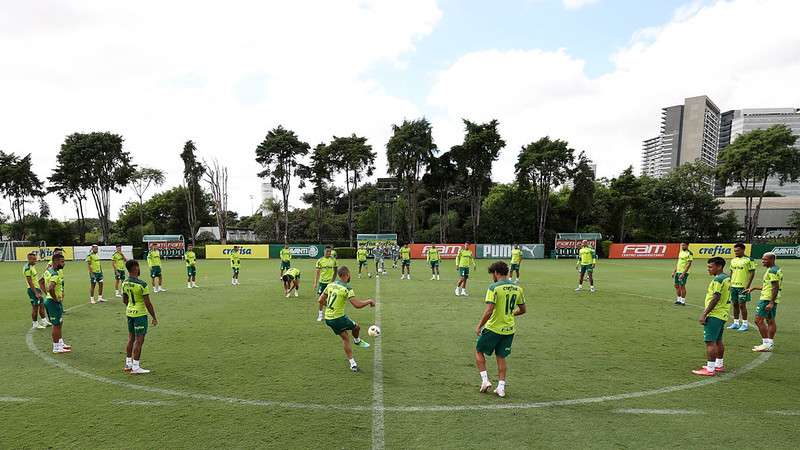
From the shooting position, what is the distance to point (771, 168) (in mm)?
47250

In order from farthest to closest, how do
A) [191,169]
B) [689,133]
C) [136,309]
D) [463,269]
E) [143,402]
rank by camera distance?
1. [689,133]
2. [191,169]
3. [463,269]
4. [136,309]
5. [143,402]

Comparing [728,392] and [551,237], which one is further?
[551,237]

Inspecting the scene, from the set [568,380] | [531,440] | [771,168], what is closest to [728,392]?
[568,380]

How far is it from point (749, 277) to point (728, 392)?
5.57 metres

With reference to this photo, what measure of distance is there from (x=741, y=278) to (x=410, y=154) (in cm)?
4059

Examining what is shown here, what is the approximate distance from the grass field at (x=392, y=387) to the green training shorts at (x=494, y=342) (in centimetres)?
73

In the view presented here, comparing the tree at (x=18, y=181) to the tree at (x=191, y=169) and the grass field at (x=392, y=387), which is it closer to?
the tree at (x=191, y=169)

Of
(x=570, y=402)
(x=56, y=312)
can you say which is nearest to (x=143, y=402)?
(x=56, y=312)

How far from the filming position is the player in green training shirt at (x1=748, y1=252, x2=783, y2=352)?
9.21m

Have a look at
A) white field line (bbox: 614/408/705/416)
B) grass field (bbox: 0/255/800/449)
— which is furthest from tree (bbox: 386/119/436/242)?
white field line (bbox: 614/408/705/416)

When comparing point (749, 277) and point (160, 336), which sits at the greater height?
point (749, 277)

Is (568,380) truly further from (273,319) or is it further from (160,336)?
(160,336)

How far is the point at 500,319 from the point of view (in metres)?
6.41

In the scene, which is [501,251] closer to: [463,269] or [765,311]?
[463,269]
